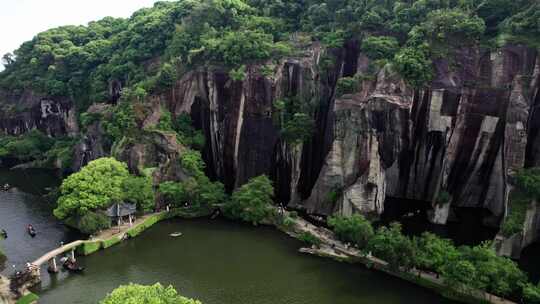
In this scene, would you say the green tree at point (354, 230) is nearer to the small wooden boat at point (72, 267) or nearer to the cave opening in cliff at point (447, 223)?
the cave opening in cliff at point (447, 223)

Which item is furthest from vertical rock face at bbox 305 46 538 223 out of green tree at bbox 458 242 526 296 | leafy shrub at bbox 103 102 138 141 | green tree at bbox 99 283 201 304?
green tree at bbox 99 283 201 304

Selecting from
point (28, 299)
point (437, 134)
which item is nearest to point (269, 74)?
point (437, 134)

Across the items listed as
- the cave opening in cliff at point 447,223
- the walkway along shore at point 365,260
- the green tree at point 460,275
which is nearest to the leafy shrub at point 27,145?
the walkway along shore at point 365,260

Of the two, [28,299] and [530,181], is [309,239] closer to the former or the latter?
[530,181]

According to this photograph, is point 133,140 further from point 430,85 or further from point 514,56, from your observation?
point 514,56

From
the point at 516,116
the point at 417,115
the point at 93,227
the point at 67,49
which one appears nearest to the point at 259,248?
the point at 93,227

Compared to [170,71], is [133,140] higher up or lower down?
lower down
